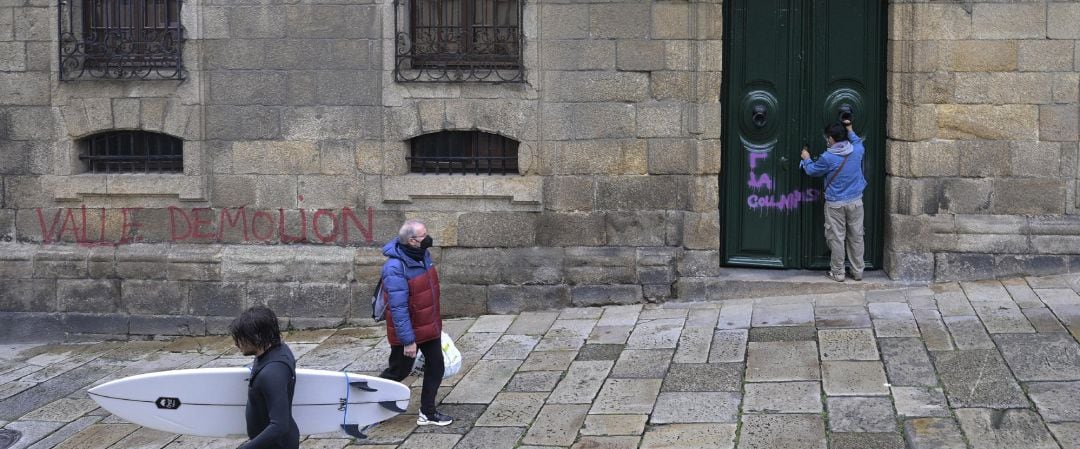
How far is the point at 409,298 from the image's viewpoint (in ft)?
27.2

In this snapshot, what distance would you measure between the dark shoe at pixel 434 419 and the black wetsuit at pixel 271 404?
8.66 ft

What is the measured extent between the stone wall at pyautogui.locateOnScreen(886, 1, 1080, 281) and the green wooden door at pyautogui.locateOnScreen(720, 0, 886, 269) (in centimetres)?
33

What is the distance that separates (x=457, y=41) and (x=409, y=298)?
152 inches

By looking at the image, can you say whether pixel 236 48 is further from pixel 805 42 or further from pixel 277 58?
pixel 805 42

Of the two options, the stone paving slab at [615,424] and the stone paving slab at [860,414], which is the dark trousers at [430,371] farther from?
the stone paving slab at [860,414]

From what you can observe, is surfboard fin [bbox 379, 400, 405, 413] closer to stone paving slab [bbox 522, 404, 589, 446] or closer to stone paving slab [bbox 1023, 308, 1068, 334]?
stone paving slab [bbox 522, 404, 589, 446]

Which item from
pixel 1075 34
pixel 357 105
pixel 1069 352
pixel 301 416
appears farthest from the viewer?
pixel 357 105

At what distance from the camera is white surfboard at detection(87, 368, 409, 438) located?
5711 millimetres

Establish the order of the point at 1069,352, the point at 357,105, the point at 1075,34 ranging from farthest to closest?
1. the point at 357,105
2. the point at 1075,34
3. the point at 1069,352

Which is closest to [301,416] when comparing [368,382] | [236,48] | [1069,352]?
[368,382]

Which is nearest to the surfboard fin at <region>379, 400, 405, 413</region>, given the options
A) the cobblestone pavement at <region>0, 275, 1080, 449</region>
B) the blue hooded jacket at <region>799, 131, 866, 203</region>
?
the cobblestone pavement at <region>0, 275, 1080, 449</region>

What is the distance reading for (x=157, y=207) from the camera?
1183 cm

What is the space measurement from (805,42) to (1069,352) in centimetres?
381

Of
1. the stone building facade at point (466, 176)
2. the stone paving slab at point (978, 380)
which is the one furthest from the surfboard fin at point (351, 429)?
the stone building facade at point (466, 176)
